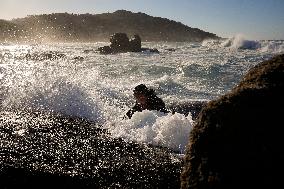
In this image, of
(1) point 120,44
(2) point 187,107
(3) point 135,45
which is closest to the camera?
(2) point 187,107

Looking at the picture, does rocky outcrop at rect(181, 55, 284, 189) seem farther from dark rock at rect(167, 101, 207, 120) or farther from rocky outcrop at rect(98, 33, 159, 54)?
rocky outcrop at rect(98, 33, 159, 54)

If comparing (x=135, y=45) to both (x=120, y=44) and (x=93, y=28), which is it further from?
(x=93, y=28)

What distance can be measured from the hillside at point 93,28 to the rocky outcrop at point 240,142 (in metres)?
88.2

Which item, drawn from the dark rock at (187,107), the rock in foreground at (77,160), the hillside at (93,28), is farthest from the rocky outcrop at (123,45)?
the hillside at (93,28)

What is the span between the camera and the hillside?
9625cm

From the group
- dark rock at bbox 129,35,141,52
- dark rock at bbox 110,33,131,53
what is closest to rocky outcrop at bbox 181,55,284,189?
dark rock at bbox 110,33,131,53

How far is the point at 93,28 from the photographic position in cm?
11856

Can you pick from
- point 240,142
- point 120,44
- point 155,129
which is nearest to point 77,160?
point 155,129

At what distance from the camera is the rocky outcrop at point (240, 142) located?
248 cm

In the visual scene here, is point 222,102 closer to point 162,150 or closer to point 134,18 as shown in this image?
point 162,150

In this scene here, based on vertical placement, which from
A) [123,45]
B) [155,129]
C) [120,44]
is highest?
[120,44]

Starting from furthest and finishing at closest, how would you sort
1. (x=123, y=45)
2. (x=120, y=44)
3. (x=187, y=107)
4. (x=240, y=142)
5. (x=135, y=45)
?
(x=135, y=45)
(x=123, y=45)
(x=120, y=44)
(x=187, y=107)
(x=240, y=142)

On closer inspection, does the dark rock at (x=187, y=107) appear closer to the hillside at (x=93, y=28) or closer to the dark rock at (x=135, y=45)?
the dark rock at (x=135, y=45)

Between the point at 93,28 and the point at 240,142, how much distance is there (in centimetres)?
11871
